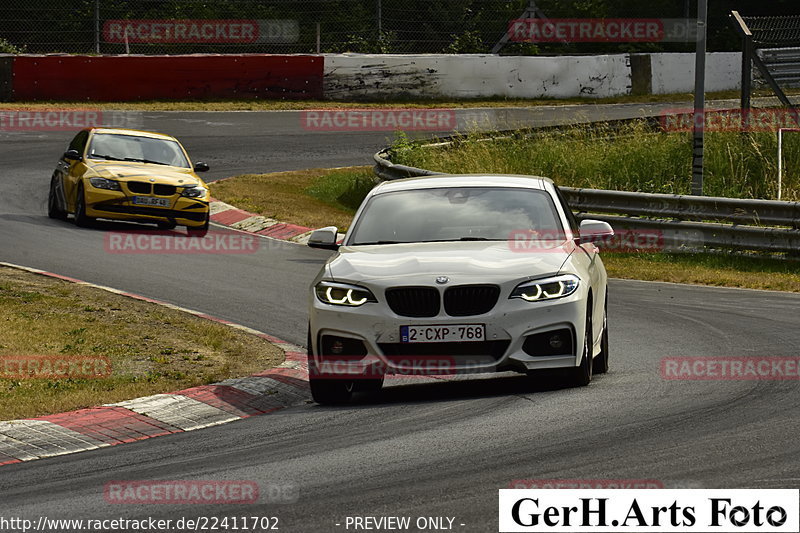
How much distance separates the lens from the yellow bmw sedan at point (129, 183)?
798 inches

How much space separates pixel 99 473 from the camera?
299 inches

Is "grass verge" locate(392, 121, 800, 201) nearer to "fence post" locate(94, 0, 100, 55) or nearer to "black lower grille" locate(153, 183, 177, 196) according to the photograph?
"black lower grille" locate(153, 183, 177, 196)

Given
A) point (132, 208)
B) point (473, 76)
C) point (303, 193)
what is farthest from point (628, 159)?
point (473, 76)

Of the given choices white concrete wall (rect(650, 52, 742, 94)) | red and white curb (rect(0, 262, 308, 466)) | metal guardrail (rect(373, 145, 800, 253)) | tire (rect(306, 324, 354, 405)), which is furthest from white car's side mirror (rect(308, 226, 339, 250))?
white concrete wall (rect(650, 52, 742, 94))

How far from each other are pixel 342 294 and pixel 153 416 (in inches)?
58.6

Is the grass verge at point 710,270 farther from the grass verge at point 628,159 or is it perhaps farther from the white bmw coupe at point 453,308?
the white bmw coupe at point 453,308

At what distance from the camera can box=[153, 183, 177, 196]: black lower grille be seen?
2034cm

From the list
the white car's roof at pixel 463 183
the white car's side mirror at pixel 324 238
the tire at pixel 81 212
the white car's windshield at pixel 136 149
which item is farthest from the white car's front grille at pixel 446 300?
the white car's windshield at pixel 136 149

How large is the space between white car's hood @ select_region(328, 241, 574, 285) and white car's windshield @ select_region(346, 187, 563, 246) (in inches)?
8.3

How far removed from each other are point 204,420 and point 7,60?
2680cm

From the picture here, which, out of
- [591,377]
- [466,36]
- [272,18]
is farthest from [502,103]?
[591,377]

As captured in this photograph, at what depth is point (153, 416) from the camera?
30.2 ft

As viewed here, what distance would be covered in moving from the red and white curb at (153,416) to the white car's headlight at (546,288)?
1.90 m

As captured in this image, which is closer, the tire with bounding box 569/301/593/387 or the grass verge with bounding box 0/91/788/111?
the tire with bounding box 569/301/593/387
